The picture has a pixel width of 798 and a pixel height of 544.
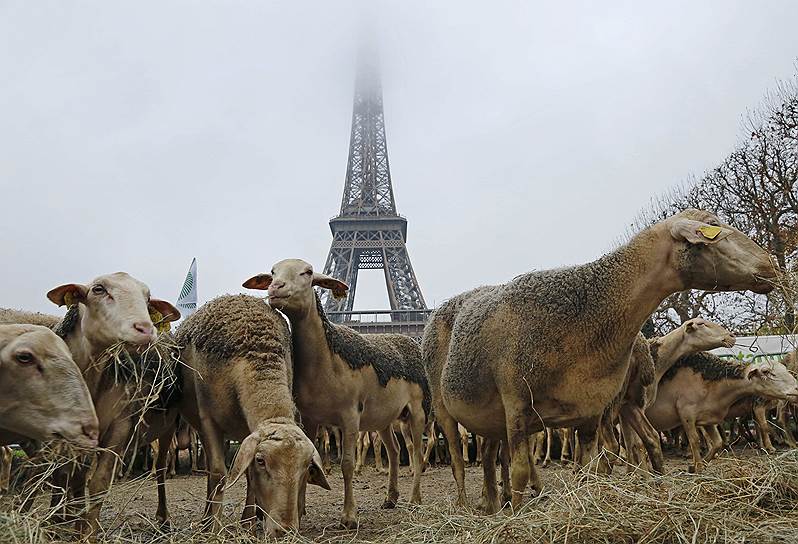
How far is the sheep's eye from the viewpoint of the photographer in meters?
4.16

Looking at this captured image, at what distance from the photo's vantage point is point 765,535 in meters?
3.67

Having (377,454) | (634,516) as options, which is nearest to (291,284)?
(634,516)

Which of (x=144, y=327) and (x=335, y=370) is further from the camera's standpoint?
(x=335, y=370)

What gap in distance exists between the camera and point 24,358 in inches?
164

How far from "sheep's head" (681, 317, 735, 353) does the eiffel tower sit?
33208mm

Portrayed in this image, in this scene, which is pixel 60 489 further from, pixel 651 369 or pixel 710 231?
pixel 651 369

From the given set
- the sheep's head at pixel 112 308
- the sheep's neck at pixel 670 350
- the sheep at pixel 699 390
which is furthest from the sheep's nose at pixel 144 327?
the sheep at pixel 699 390

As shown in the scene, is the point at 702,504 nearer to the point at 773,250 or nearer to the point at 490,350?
the point at 490,350

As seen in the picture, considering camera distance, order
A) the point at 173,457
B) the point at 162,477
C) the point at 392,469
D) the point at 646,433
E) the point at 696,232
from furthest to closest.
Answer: the point at 173,457
the point at 392,469
the point at 646,433
the point at 162,477
the point at 696,232

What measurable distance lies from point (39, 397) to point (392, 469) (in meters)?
6.23

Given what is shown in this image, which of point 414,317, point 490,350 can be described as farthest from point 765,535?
point 414,317

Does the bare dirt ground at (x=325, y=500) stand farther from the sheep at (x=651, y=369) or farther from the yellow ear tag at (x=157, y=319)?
the yellow ear tag at (x=157, y=319)

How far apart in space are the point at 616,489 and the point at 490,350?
1.79 meters

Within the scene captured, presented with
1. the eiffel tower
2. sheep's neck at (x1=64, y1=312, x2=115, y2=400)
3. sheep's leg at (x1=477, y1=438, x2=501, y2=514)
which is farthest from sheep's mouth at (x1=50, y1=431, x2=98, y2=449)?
the eiffel tower
